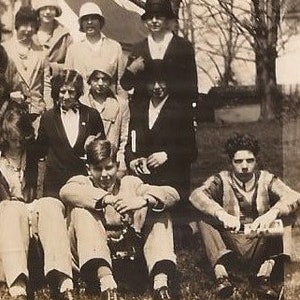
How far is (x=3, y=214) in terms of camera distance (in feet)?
8.38

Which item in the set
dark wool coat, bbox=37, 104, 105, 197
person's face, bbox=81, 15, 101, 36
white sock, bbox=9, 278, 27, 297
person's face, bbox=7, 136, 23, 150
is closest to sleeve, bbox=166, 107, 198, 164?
dark wool coat, bbox=37, 104, 105, 197

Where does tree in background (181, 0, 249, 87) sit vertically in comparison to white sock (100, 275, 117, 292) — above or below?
above

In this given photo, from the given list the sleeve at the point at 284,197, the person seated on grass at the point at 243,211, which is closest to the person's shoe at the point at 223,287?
the person seated on grass at the point at 243,211

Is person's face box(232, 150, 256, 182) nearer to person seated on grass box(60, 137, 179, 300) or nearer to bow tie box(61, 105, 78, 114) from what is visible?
person seated on grass box(60, 137, 179, 300)

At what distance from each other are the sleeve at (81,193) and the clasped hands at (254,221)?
35cm

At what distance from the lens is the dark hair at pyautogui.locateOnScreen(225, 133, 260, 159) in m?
2.56

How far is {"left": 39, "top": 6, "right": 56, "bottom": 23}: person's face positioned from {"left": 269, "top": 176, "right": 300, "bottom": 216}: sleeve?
794 millimetres

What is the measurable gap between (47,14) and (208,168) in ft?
2.10

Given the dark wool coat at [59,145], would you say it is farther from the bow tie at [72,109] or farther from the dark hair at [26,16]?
the dark hair at [26,16]

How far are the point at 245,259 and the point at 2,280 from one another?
2.33ft

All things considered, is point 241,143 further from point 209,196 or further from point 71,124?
point 71,124

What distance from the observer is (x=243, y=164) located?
257 cm

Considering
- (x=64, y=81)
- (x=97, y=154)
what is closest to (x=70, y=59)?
(x=64, y=81)

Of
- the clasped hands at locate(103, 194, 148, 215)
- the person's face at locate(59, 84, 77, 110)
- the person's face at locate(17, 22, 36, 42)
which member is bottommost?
the clasped hands at locate(103, 194, 148, 215)
